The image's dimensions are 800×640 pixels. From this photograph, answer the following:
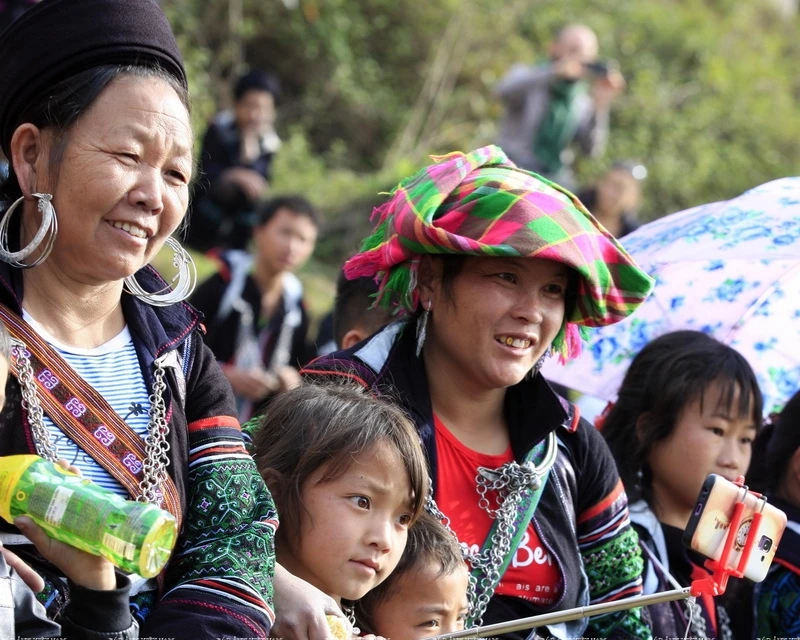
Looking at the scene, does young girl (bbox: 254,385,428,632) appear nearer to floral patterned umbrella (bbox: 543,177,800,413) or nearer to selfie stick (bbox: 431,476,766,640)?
selfie stick (bbox: 431,476,766,640)

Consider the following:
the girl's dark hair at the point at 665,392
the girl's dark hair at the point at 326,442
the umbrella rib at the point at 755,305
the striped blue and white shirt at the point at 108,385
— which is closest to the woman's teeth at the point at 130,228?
the striped blue and white shirt at the point at 108,385

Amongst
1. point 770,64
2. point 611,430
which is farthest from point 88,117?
point 770,64

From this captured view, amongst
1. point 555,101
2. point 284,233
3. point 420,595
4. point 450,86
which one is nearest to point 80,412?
point 420,595

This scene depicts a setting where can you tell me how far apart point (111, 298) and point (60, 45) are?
0.53 m

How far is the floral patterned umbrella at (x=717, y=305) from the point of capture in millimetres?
4418

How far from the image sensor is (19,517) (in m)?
2.11

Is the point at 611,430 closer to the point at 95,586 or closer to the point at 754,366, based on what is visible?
the point at 754,366

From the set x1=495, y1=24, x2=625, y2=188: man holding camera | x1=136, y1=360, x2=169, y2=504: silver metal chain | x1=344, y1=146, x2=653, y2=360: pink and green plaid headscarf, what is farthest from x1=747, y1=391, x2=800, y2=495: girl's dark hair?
x1=495, y1=24, x2=625, y2=188: man holding camera

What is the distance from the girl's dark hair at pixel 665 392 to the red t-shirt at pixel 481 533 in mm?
951

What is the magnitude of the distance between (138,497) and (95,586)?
11.7 inches

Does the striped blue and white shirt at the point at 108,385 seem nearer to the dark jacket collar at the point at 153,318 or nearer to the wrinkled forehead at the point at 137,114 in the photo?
the dark jacket collar at the point at 153,318

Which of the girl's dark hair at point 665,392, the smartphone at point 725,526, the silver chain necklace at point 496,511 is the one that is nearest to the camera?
the smartphone at point 725,526

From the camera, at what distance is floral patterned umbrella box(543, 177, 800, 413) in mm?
4418

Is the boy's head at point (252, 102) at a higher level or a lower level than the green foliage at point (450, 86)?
lower
